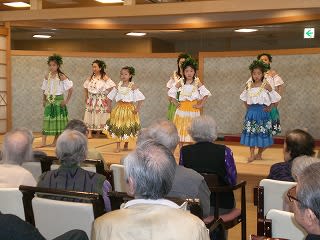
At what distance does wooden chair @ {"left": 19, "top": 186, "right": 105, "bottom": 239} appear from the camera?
2.12 m

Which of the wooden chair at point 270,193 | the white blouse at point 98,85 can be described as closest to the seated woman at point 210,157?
the wooden chair at point 270,193

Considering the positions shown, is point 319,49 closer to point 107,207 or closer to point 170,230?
point 107,207

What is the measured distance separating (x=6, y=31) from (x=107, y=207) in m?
6.83

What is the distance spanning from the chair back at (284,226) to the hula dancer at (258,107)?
3.85 meters

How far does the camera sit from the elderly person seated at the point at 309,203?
1.47m

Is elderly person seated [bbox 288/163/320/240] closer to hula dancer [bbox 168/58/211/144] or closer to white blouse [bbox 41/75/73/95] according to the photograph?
hula dancer [bbox 168/58/211/144]

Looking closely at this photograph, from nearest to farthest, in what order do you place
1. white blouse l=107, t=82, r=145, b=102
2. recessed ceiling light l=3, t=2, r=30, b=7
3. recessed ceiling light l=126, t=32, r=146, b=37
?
1. white blouse l=107, t=82, r=145, b=102
2. recessed ceiling light l=3, t=2, r=30, b=7
3. recessed ceiling light l=126, t=32, r=146, b=37

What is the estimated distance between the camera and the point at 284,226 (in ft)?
6.26

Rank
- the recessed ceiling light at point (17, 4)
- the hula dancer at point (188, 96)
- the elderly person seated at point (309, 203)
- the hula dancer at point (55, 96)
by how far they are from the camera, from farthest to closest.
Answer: the recessed ceiling light at point (17, 4) → the hula dancer at point (55, 96) → the hula dancer at point (188, 96) → the elderly person seated at point (309, 203)

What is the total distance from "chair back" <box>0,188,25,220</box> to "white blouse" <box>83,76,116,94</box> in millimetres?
5035

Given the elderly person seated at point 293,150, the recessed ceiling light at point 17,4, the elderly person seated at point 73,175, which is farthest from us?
the recessed ceiling light at point 17,4

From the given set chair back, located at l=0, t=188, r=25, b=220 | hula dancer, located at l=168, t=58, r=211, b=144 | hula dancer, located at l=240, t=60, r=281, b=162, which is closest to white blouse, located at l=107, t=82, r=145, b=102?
hula dancer, located at l=168, t=58, r=211, b=144

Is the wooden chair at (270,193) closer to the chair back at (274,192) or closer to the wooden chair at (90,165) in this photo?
the chair back at (274,192)

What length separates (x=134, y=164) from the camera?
5.51ft
